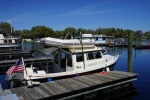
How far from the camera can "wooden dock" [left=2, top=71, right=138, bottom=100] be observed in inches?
400

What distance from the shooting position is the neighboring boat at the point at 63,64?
12.5m

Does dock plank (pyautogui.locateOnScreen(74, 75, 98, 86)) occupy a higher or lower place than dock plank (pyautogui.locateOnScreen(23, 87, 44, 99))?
higher

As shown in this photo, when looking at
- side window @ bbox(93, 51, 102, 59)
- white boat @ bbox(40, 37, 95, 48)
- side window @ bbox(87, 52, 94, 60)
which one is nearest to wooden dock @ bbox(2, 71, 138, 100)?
side window @ bbox(87, 52, 94, 60)

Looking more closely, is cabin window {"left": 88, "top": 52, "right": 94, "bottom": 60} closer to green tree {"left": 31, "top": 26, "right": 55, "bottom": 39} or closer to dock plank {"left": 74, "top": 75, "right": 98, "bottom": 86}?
dock plank {"left": 74, "top": 75, "right": 98, "bottom": 86}

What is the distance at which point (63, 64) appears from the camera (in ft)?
50.7

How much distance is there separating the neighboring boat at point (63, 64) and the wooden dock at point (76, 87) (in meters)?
0.96

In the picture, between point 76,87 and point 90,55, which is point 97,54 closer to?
point 90,55

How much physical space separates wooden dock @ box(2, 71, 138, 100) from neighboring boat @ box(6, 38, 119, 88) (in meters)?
0.96

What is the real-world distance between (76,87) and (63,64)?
14.4 ft

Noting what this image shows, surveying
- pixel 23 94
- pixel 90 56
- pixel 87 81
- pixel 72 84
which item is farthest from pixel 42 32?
pixel 23 94

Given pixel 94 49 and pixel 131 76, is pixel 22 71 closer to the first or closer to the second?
pixel 94 49

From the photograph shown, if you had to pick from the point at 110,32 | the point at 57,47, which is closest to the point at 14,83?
the point at 57,47

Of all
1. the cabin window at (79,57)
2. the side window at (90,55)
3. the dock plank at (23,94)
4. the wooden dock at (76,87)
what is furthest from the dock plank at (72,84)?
the side window at (90,55)

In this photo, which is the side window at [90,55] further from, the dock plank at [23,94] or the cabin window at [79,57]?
the dock plank at [23,94]
